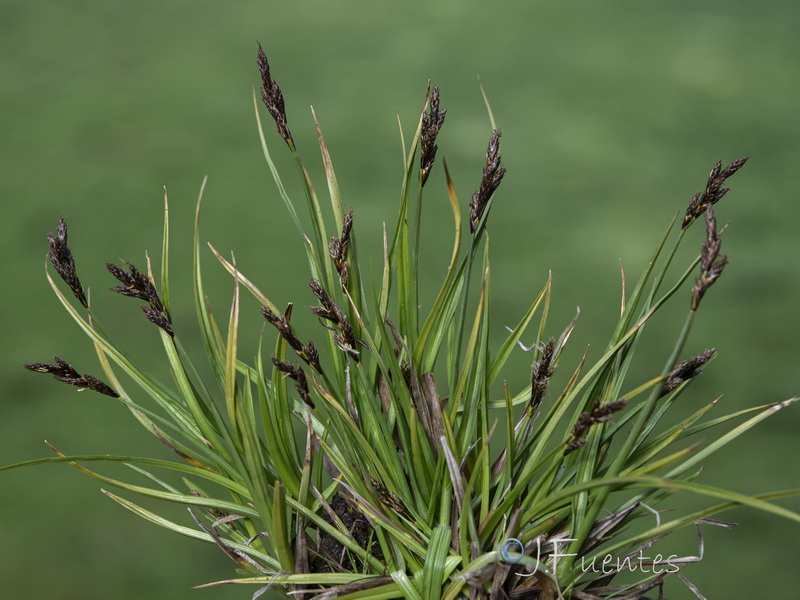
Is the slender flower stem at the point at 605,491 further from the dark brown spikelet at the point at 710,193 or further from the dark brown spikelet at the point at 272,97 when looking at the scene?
the dark brown spikelet at the point at 272,97

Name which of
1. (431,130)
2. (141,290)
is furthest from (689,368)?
(141,290)

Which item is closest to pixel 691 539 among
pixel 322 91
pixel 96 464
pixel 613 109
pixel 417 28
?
pixel 96 464

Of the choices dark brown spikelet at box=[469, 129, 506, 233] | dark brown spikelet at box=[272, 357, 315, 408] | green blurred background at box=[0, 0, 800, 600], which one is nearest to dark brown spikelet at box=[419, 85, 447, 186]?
dark brown spikelet at box=[469, 129, 506, 233]

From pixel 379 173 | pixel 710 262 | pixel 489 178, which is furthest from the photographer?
pixel 379 173

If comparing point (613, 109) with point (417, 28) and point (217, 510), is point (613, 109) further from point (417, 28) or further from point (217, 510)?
point (217, 510)

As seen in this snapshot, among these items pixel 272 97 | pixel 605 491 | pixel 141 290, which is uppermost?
pixel 272 97

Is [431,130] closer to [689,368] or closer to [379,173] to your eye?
[689,368]

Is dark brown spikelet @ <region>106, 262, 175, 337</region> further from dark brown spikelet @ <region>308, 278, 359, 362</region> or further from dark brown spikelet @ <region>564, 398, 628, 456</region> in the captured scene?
dark brown spikelet @ <region>564, 398, 628, 456</region>

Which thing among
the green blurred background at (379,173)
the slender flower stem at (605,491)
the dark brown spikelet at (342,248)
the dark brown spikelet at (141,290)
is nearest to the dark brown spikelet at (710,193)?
the slender flower stem at (605,491)
